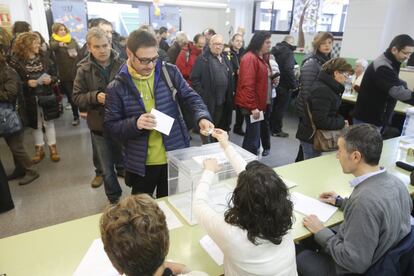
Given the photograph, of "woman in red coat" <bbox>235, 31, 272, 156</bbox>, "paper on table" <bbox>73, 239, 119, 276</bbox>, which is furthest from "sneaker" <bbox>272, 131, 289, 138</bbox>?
"paper on table" <bbox>73, 239, 119, 276</bbox>

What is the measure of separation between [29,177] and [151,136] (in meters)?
2.15

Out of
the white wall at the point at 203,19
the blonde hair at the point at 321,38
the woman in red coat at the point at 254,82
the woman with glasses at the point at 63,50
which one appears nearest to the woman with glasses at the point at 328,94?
the blonde hair at the point at 321,38

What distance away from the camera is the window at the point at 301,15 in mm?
6415

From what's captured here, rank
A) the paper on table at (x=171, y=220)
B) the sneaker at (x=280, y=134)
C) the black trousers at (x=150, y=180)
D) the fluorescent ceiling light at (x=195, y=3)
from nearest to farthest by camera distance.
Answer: the paper on table at (x=171, y=220) → the black trousers at (x=150, y=180) → the sneaker at (x=280, y=134) → the fluorescent ceiling light at (x=195, y=3)

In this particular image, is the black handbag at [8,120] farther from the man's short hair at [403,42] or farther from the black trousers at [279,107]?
the man's short hair at [403,42]

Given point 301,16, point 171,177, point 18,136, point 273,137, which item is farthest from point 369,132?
point 301,16

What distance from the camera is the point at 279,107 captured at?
4.72 meters

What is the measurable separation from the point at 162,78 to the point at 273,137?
329 cm

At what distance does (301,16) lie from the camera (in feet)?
23.1

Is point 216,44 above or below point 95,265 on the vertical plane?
above

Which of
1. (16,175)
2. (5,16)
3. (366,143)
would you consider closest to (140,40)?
(366,143)

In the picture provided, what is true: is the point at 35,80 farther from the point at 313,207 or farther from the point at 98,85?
the point at 313,207

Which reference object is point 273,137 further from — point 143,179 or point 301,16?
point 301,16

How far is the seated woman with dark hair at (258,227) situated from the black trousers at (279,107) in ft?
12.1
